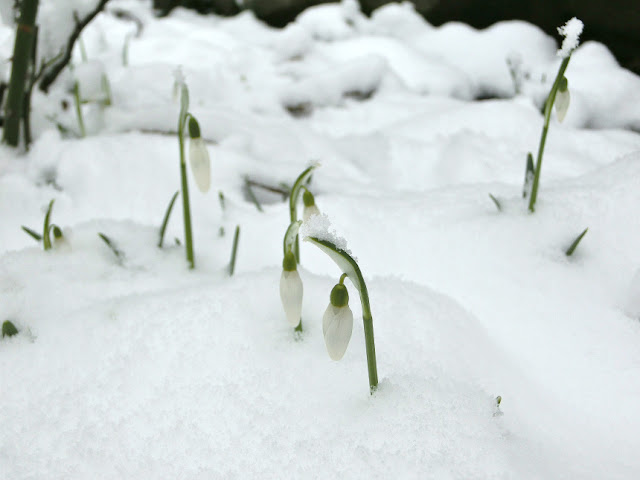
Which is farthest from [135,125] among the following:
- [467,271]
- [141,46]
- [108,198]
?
[467,271]

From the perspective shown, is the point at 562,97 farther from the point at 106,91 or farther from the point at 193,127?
the point at 106,91

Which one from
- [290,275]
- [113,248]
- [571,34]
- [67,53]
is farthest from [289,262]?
[67,53]

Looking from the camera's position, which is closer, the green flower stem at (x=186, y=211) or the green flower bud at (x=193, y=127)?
the green flower bud at (x=193, y=127)

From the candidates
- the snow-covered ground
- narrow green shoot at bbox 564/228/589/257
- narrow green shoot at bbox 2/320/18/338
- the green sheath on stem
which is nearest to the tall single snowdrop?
the snow-covered ground

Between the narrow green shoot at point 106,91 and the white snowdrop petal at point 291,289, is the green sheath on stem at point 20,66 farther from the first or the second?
the white snowdrop petal at point 291,289

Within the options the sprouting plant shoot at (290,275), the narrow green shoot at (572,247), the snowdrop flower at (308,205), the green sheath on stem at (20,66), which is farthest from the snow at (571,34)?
the green sheath on stem at (20,66)

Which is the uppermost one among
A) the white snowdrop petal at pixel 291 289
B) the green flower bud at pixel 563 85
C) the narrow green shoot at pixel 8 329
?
the green flower bud at pixel 563 85
